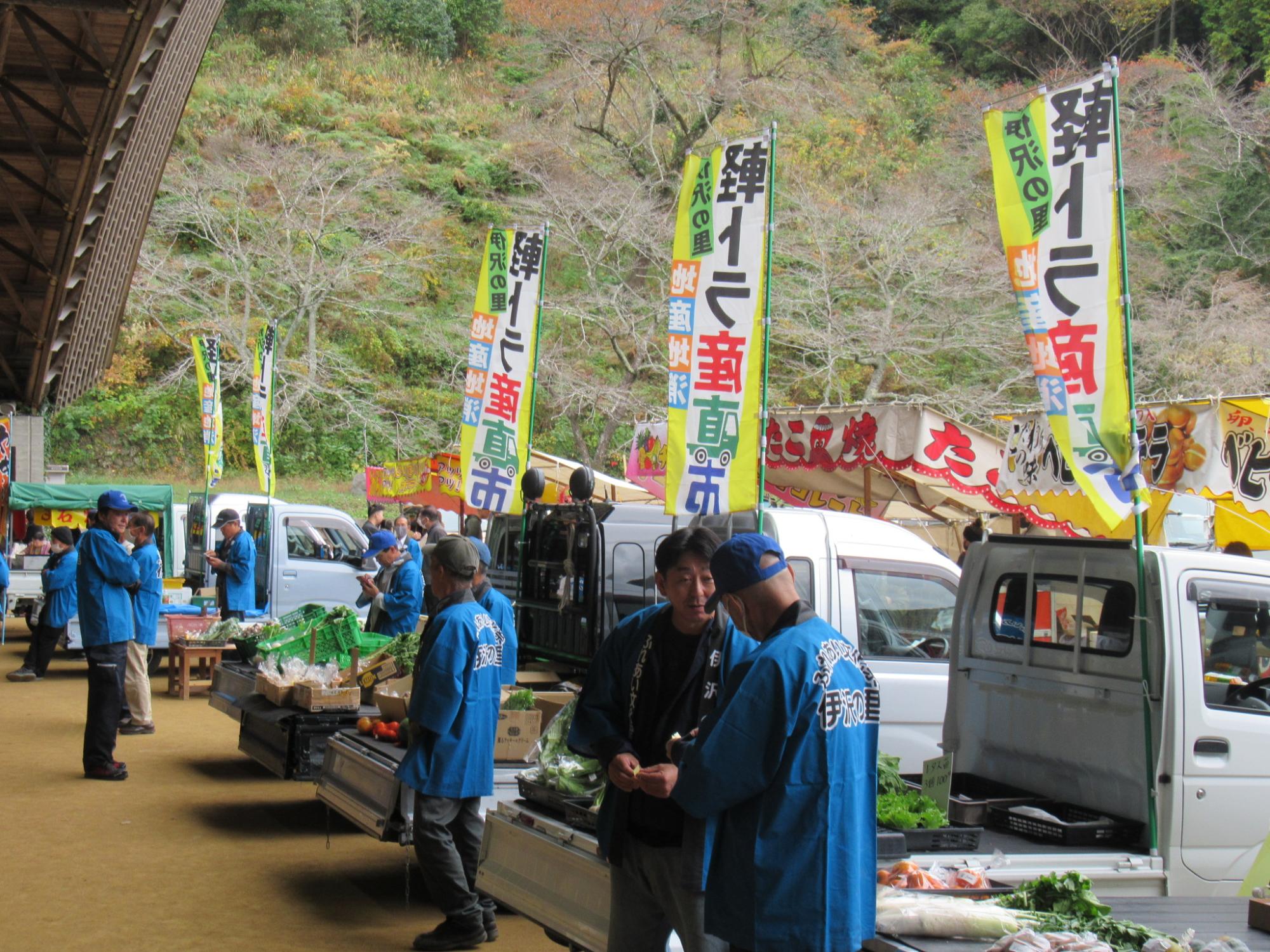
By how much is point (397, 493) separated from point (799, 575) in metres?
13.5

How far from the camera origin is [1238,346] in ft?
76.8

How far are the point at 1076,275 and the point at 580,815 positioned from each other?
2.97 metres

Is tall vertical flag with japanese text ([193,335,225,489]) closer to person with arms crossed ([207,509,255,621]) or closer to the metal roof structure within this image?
the metal roof structure

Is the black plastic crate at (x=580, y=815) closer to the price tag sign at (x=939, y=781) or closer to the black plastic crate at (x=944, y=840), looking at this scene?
the black plastic crate at (x=944, y=840)

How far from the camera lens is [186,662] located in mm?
12391

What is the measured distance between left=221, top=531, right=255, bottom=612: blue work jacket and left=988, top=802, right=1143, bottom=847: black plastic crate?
925 centimetres

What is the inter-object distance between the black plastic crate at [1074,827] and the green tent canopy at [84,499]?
52.1ft

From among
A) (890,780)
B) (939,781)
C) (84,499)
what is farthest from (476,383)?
(84,499)

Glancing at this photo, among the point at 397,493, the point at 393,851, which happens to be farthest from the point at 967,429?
the point at 397,493

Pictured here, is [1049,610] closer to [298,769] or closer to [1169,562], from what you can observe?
[1169,562]

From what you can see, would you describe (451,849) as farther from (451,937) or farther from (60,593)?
(60,593)

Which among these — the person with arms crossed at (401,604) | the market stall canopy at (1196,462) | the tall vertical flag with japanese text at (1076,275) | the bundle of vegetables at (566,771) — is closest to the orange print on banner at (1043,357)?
the tall vertical flag with japanese text at (1076,275)

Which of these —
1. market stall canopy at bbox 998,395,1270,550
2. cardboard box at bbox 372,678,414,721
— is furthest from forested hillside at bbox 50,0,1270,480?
cardboard box at bbox 372,678,414,721

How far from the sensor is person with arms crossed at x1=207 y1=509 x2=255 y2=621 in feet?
40.1
